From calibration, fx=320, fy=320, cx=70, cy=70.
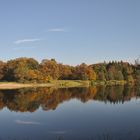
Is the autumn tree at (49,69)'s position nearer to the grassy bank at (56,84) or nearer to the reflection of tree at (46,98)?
the grassy bank at (56,84)

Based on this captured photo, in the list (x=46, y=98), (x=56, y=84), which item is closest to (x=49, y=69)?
(x=56, y=84)

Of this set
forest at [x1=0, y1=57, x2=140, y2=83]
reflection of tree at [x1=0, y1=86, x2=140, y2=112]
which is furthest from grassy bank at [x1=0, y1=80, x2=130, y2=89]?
reflection of tree at [x1=0, y1=86, x2=140, y2=112]

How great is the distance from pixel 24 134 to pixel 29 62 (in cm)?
9318

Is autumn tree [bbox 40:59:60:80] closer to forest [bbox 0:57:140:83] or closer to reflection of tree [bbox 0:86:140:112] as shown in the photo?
forest [bbox 0:57:140:83]

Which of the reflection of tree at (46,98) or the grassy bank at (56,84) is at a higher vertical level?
the grassy bank at (56,84)

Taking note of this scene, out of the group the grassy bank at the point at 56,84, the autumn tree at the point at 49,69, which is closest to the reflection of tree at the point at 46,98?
the grassy bank at the point at 56,84

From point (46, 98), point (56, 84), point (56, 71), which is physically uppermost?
point (56, 71)

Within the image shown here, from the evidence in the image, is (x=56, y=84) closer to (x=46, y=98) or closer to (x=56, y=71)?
(x=56, y=71)

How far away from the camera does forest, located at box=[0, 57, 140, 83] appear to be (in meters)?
102

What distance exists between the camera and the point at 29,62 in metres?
116

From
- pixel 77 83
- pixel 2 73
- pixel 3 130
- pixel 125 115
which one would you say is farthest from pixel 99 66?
pixel 3 130

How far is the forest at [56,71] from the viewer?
334 feet

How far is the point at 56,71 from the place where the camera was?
4417 inches

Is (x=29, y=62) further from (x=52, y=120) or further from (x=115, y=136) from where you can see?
(x=115, y=136)
